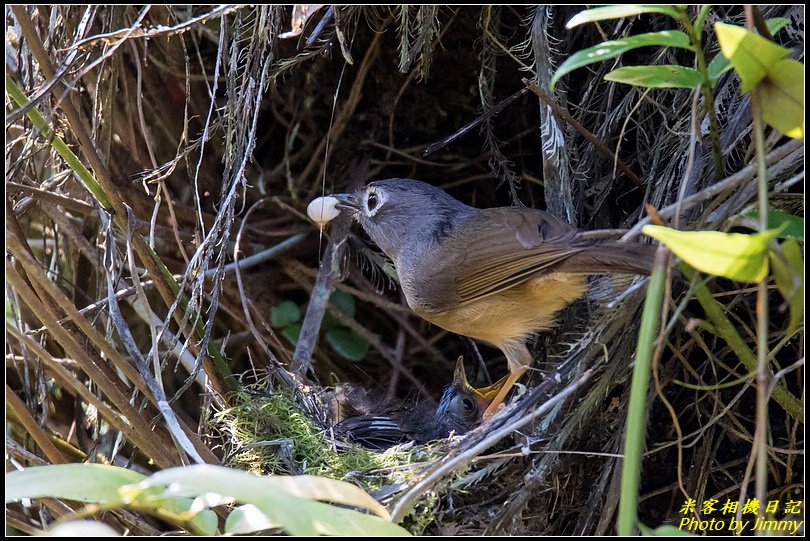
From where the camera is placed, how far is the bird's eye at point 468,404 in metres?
4.17

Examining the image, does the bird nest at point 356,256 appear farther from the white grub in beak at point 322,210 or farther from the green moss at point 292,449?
the white grub in beak at point 322,210

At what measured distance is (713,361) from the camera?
3064 millimetres

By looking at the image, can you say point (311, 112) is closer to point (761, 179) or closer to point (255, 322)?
point (255, 322)

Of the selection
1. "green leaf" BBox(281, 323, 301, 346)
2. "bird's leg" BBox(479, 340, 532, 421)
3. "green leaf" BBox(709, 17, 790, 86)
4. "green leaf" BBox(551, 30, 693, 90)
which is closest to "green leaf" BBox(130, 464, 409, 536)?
"green leaf" BBox(551, 30, 693, 90)

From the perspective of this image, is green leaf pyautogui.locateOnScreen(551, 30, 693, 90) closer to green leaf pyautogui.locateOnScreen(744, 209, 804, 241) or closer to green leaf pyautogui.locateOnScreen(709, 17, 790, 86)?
green leaf pyautogui.locateOnScreen(709, 17, 790, 86)

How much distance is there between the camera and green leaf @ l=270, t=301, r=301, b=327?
4.88 meters

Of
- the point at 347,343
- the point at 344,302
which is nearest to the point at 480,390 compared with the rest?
the point at 347,343

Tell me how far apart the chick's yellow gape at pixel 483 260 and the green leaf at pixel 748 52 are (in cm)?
104

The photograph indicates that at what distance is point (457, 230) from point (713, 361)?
160 centimetres

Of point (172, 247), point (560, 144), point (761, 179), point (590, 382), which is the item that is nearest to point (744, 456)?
point (590, 382)

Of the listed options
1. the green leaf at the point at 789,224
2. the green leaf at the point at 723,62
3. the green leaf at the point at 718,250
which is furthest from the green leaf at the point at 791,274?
the green leaf at the point at 723,62

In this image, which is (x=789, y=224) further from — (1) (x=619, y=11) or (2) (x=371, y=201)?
(2) (x=371, y=201)

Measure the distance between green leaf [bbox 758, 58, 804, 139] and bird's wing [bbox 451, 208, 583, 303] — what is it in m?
1.29

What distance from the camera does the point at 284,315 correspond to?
4.89 metres
